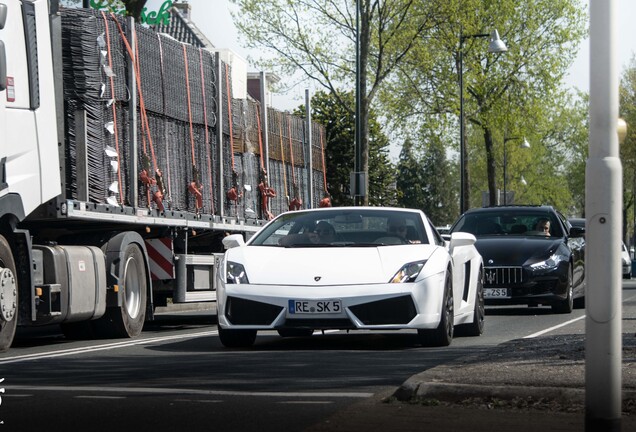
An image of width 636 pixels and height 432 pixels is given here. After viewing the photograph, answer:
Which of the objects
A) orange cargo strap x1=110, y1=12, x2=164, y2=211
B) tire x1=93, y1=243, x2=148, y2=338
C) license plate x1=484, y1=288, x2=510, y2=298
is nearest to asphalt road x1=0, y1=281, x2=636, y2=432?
tire x1=93, y1=243, x2=148, y2=338

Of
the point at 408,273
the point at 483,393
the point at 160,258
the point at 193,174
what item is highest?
the point at 193,174

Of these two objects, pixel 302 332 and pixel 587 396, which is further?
pixel 302 332

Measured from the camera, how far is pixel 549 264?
20.7m

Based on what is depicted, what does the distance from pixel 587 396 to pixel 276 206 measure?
16280mm

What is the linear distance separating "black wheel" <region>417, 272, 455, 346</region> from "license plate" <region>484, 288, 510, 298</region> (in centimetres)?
751

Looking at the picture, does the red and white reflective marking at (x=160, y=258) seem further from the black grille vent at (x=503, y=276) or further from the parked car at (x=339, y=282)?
the black grille vent at (x=503, y=276)

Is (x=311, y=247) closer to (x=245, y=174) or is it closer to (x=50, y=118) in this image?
(x=50, y=118)

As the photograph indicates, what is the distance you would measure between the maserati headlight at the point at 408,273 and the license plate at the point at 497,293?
26.8 ft

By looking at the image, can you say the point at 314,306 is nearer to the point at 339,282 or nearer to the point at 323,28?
the point at 339,282

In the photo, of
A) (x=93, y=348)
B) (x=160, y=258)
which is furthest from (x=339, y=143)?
(x=93, y=348)

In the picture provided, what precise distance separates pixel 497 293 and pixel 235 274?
28.7 ft

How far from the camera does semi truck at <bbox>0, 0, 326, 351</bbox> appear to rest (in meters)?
12.9

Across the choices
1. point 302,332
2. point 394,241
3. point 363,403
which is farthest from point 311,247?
point 363,403

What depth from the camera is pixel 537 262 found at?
20.7 m
